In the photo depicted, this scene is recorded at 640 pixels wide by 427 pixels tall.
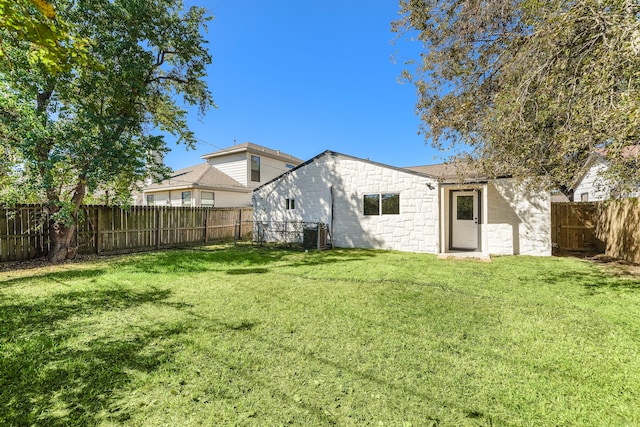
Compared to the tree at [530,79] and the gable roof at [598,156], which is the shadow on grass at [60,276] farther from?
the gable roof at [598,156]

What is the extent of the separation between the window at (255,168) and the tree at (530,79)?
497 inches

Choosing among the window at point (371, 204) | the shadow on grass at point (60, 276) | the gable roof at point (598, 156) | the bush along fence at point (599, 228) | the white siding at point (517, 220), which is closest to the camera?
the gable roof at point (598, 156)

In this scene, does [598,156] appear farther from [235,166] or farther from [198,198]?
[235,166]

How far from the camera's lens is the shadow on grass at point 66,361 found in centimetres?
216

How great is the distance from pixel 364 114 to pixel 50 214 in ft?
54.9

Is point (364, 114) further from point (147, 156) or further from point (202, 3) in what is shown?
point (147, 156)

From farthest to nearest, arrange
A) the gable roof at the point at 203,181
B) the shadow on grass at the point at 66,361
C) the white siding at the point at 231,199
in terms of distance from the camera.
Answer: the white siding at the point at 231,199 < the gable roof at the point at 203,181 < the shadow on grass at the point at 66,361

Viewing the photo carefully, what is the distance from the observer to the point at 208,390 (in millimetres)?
2400

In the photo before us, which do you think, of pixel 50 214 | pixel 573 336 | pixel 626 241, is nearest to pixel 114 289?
pixel 50 214

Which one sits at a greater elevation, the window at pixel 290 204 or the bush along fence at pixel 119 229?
the window at pixel 290 204

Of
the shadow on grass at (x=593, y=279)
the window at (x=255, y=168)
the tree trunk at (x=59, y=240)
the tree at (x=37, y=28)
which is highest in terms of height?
the window at (x=255, y=168)

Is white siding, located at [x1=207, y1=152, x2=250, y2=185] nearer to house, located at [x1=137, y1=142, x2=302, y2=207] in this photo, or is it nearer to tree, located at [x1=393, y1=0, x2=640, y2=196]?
house, located at [x1=137, y1=142, x2=302, y2=207]

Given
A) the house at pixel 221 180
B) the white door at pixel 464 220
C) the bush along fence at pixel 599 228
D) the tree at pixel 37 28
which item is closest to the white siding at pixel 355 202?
the white door at pixel 464 220

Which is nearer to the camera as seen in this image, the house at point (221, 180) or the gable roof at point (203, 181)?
the gable roof at point (203, 181)
